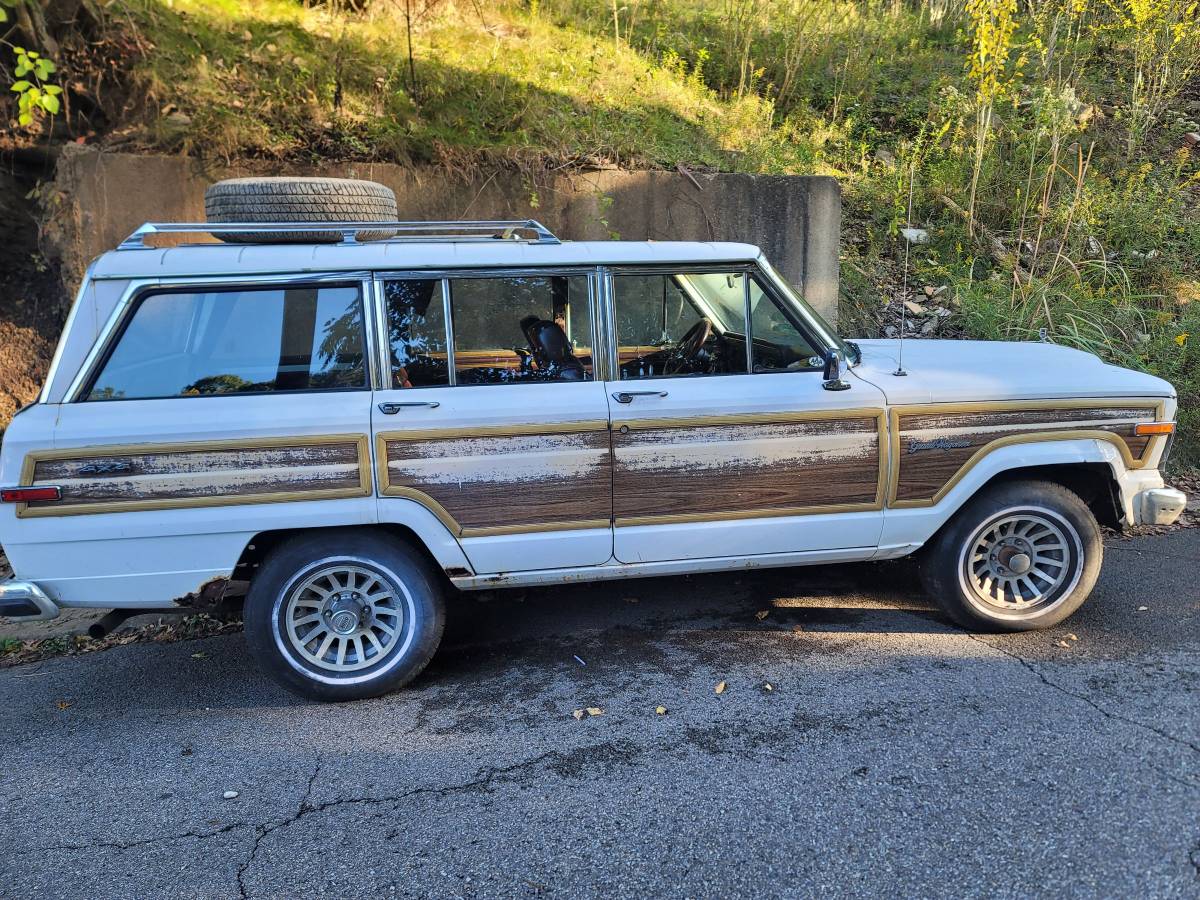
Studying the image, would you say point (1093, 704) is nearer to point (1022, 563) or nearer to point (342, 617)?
point (1022, 563)

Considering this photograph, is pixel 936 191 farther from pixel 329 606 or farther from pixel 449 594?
pixel 329 606

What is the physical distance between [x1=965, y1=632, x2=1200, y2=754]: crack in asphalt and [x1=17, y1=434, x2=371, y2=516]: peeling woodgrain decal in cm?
310

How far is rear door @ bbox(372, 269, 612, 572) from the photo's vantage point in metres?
3.51

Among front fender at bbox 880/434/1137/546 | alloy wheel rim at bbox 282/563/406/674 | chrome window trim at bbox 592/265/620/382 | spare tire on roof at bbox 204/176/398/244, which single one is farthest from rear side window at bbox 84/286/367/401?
front fender at bbox 880/434/1137/546

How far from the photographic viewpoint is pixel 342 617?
11.8 ft

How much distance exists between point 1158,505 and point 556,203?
5238 millimetres

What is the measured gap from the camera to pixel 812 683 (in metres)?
3.61

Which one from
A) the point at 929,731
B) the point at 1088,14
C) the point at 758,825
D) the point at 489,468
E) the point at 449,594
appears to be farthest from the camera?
the point at 1088,14

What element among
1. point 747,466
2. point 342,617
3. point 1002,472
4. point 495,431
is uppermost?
point 495,431

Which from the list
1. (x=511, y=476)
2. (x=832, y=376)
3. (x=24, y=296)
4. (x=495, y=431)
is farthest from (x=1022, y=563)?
(x=24, y=296)

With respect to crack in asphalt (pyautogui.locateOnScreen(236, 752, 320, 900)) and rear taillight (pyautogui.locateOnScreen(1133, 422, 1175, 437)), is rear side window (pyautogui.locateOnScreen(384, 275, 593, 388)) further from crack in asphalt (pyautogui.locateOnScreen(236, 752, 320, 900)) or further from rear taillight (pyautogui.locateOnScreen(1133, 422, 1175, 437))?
rear taillight (pyautogui.locateOnScreen(1133, 422, 1175, 437))

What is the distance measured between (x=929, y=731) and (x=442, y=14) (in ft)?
28.8

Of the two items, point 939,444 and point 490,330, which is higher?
point 490,330

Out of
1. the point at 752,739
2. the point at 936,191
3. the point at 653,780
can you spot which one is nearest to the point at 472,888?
the point at 653,780
